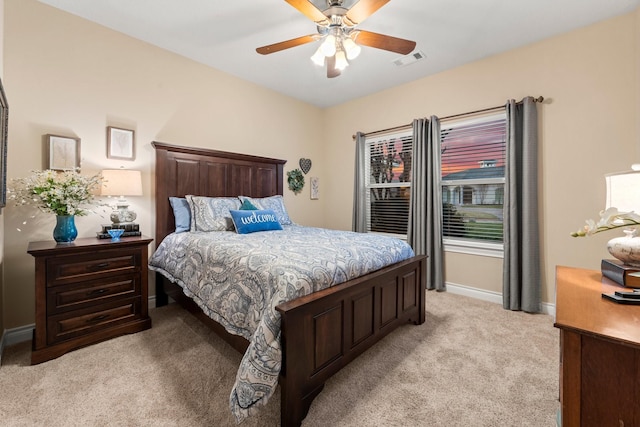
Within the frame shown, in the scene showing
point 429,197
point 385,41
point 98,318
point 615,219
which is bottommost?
point 98,318

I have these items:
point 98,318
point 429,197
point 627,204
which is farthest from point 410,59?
point 98,318

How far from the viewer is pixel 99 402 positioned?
1.58 m

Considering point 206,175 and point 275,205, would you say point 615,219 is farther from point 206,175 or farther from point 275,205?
point 206,175

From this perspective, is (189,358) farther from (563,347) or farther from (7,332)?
(563,347)

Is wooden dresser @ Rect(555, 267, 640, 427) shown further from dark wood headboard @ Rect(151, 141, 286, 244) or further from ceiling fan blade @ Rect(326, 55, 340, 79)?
dark wood headboard @ Rect(151, 141, 286, 244)

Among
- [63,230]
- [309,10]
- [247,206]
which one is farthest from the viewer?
[247,206]

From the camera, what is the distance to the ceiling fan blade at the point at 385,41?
2107mm

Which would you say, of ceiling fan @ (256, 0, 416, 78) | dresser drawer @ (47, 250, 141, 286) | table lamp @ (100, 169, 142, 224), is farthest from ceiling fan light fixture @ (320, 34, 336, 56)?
dresser drawer @ (47, 250, 141, 286)

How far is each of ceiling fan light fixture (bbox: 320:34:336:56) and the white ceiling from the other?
15.2 inches

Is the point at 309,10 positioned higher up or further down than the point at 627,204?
higher up

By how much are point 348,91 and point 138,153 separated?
9.35 feet

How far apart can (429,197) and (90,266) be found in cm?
345

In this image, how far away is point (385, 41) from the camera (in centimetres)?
216

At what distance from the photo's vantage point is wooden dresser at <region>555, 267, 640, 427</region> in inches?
30.4
